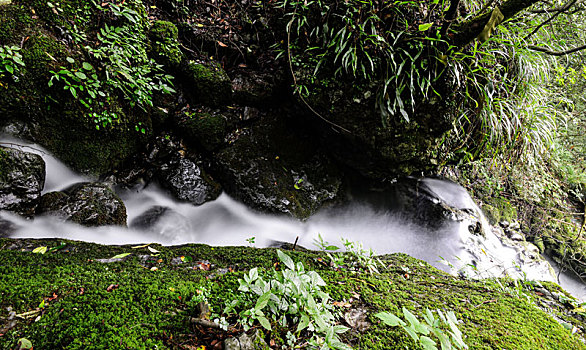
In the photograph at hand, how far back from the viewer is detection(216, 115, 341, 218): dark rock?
431 cm

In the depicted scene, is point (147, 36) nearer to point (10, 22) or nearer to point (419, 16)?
point (10, 22)

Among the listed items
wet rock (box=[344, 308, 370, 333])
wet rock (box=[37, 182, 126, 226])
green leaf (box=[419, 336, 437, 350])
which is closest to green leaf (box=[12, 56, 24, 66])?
wet rock (box=[37, 182, 126, 226])

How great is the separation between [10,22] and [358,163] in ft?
15.8

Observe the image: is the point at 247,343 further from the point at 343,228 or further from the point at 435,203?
the point at 435,203

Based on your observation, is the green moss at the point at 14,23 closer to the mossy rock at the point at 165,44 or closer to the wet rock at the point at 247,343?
the mossy rock at the point at 165,44

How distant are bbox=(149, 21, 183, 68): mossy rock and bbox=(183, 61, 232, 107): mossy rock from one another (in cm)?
22

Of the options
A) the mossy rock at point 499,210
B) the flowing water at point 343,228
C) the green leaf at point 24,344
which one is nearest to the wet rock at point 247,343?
the green leaf at point 24,344

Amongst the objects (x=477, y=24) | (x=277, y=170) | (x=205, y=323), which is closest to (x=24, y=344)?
(x=205, y=323)

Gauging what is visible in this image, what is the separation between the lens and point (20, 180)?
8.94 ft

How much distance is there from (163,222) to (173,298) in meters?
2.75

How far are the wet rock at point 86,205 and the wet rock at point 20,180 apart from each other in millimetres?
134

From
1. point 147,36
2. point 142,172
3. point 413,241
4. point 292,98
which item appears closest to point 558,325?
point 413,241

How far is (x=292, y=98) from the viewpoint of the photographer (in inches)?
Result: 175

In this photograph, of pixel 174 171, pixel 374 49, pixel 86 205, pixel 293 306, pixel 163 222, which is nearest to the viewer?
pixel 293 306
